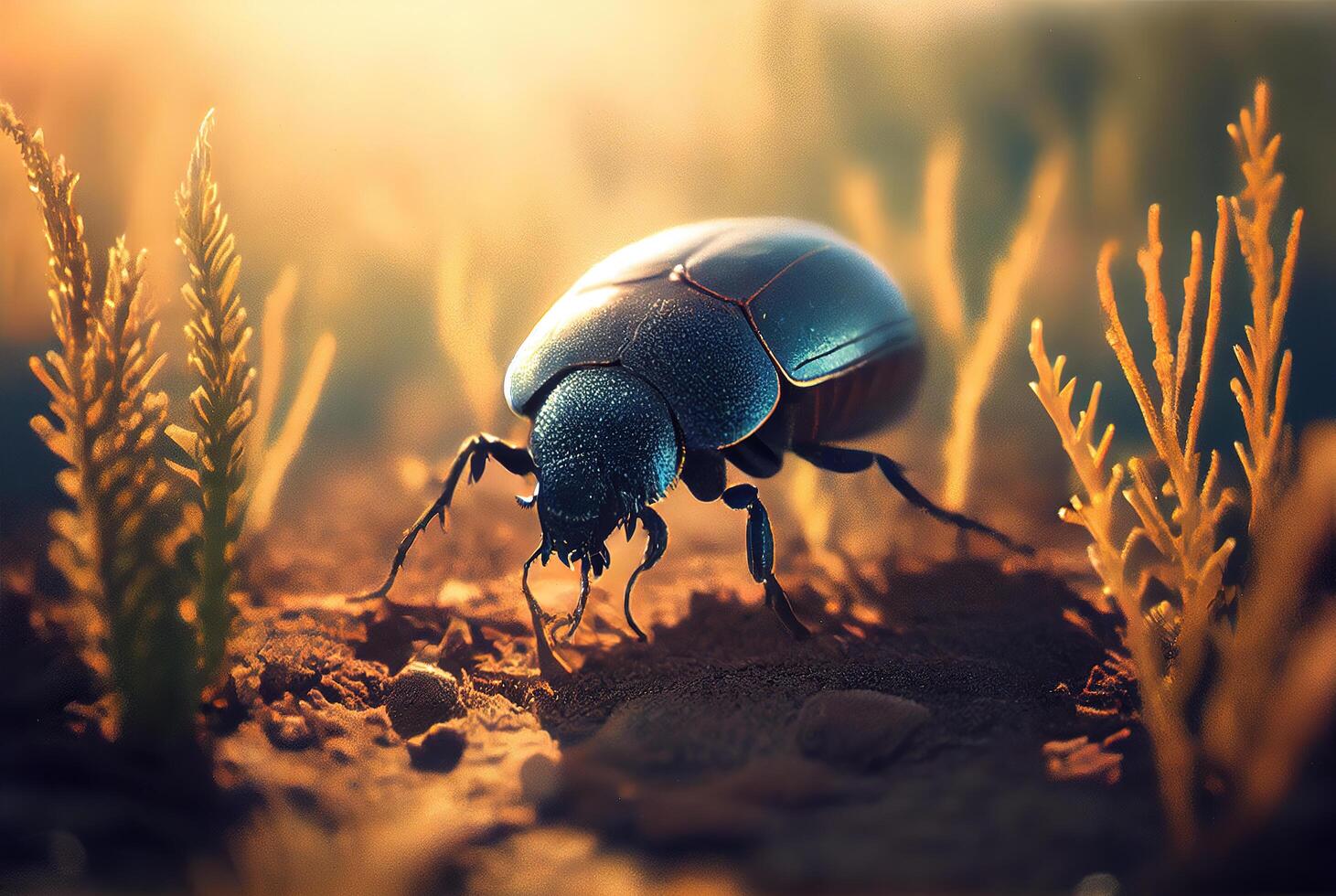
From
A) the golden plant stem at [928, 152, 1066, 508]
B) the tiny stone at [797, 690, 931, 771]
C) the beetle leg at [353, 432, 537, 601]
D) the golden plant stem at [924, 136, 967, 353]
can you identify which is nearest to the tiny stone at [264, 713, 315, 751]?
the beetle leg at [353, 432, 537, 601]

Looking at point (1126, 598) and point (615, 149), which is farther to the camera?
point (615, 149)

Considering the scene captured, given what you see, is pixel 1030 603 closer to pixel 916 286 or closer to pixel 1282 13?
pixel 1282 13

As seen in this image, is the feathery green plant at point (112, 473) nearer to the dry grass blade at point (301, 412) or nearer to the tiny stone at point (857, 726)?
the dry grass blade at point (301, 412)

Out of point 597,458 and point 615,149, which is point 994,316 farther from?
point 615,149

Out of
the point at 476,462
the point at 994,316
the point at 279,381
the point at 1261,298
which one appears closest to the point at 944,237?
the point at 994,316

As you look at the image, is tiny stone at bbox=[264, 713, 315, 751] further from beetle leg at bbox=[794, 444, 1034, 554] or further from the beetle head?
beetle leg at bbox=[794, 444, 1034, 554]

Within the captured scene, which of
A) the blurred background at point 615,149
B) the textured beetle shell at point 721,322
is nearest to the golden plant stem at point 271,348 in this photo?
the blurred background at point 615,149
